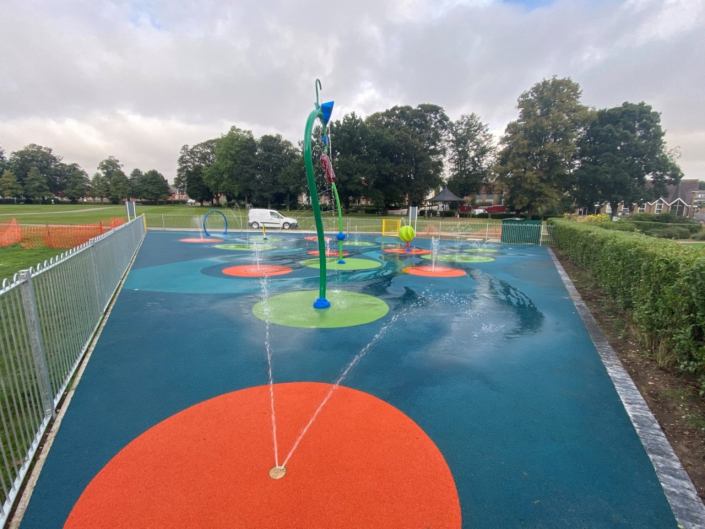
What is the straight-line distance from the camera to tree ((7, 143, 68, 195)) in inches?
3162

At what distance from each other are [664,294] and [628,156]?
4688cm

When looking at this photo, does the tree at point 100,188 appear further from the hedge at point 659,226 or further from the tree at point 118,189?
the hedge at point 659,226

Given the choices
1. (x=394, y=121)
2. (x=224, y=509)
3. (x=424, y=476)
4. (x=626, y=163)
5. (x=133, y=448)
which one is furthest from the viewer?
(x=394, y=121)

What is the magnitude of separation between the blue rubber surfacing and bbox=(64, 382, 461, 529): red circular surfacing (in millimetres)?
181

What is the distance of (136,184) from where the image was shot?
9994 centimetres

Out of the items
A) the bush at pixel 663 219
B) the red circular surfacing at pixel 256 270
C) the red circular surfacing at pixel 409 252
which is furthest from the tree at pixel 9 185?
the bush at pixel 663 219

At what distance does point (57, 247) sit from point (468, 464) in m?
19.8

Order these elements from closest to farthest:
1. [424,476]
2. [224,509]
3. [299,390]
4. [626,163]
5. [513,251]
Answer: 1. [224,509]
2. [424,476]
3. [299,390]
4. [513,251]
5. [626,163]

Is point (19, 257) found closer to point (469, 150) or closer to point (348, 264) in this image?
point (348, 264)

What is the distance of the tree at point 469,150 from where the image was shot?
56.3 meters

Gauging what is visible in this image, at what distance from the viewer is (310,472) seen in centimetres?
278

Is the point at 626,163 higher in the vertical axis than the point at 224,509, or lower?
higher

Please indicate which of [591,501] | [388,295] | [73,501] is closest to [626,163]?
[388,295]

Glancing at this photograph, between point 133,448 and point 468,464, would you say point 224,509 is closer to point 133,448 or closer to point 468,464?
point 133,448
